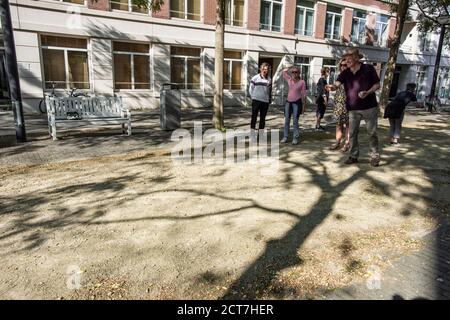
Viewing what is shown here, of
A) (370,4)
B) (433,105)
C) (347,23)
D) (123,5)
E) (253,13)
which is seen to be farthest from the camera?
(370,4)

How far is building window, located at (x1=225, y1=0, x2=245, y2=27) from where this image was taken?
19031 mm

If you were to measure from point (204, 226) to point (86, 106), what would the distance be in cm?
649

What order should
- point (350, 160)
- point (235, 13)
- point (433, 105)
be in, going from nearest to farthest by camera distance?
1. point (350, 160)
2. point (235, 13)
3. point (433, 105)

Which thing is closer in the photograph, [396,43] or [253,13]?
[396,43]

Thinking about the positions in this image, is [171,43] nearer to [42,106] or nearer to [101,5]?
[101,5]

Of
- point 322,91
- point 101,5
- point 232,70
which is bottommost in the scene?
point 322,91

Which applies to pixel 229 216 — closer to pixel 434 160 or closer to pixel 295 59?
pixel 434 160

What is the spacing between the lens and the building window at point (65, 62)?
1454cm

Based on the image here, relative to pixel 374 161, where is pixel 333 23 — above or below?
above

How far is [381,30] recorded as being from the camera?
27.2 m

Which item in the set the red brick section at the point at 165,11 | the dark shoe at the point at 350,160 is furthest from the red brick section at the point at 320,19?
the dark shoe at the point at 350,160

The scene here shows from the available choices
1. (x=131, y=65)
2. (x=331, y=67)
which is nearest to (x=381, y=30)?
(x=331, y=67)

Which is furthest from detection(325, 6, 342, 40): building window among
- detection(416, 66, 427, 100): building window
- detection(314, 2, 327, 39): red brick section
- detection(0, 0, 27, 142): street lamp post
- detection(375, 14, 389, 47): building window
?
detection(0, 0, 27, 142): street lamp post

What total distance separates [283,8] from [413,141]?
1375 centimetres
